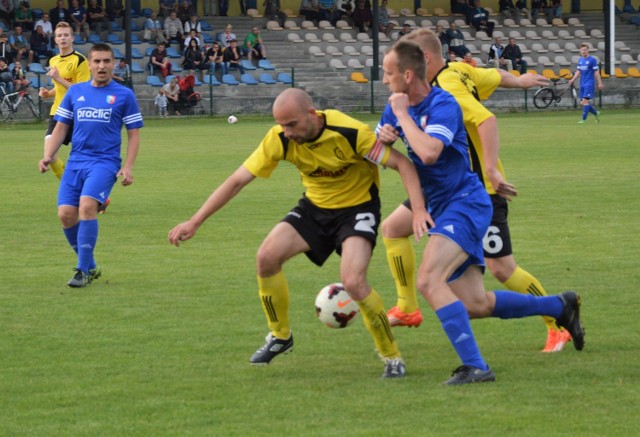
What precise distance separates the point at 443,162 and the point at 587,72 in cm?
2869

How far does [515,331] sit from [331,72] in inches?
1348

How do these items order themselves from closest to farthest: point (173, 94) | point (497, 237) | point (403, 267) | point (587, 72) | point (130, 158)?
point (497, 237) → point (403, 267) → point (130, 158) → point (587, 72) → point (173, 94)

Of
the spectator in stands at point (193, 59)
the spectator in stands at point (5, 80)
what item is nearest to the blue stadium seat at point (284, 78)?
the spectator in stands at point (193, 59)

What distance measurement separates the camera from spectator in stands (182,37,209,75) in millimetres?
37938

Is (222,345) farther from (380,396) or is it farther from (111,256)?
(111,256)

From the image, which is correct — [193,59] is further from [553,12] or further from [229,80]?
[553,12]

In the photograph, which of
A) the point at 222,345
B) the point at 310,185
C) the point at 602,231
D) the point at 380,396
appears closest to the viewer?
the point at 380,396

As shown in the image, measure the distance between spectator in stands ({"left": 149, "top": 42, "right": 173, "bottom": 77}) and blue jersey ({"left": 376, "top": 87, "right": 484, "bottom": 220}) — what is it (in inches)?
1238

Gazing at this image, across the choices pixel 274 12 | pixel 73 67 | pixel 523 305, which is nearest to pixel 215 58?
pixel 274 12

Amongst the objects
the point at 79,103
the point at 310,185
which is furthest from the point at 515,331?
the point at 79,103

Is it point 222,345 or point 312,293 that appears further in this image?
point 312,293

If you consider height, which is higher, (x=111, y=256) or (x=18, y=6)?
(x=18, y=6)

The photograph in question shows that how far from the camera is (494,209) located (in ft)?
23.7

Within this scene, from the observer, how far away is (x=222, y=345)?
7441 millimetres
